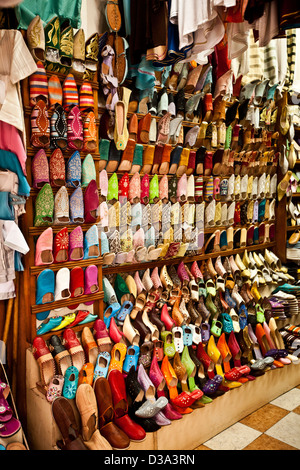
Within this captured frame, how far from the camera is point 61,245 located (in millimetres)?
2459

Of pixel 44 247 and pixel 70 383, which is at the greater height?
pixel 44 247

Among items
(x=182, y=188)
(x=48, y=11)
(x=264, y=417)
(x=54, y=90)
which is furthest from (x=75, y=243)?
(x=264, y=417)

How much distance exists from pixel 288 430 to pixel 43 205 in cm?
228

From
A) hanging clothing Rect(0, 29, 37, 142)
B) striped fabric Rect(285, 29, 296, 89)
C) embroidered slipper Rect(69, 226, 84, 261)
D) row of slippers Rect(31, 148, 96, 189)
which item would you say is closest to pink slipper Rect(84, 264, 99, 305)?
embroidered slipper Rect(69, 226, 84, 261)

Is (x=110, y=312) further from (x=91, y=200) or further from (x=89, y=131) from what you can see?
(x=89, y=131)

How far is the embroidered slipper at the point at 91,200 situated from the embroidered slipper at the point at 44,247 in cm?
30

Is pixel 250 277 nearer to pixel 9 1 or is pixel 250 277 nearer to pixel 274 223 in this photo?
pixel 274 223

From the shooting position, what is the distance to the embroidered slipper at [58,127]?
2.37 m

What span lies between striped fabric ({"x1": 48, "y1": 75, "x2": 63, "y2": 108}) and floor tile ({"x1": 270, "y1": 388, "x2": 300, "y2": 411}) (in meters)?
2.82

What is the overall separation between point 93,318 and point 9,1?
1.84 m

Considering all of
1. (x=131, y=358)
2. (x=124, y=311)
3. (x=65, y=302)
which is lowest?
(x=131, y=358)

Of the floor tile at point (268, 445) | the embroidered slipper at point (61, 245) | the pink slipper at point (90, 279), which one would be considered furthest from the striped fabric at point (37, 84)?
the floor tile at point (268, 445)

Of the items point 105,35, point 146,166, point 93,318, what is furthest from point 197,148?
point 93,318

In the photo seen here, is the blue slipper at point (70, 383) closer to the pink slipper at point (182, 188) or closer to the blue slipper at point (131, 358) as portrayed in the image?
the blue slipper at point (131, 358)
